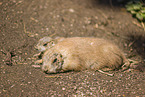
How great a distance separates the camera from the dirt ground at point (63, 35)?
7.45ft

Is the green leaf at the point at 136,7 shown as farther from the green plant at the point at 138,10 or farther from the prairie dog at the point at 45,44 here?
the prairie dog at the point at 45,44

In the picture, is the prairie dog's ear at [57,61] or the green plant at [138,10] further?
the green plant at [138,10]

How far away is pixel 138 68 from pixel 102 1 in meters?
2.43

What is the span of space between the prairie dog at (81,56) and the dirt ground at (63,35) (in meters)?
0.14

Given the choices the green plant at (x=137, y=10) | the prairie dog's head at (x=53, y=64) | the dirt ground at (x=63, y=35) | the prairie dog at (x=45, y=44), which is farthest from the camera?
the green plant at (x=137, y=10)

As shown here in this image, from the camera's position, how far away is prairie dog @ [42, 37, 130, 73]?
258 cm

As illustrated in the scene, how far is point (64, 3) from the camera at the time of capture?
429 centimetres

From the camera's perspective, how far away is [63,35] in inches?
139

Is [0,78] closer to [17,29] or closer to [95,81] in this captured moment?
[17,29]

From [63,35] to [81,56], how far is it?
1051mm


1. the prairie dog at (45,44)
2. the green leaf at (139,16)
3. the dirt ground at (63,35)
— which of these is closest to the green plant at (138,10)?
the green leaf at (139,16)

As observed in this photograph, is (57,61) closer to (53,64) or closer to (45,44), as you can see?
(53,64)

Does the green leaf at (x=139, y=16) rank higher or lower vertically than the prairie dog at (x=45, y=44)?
higher

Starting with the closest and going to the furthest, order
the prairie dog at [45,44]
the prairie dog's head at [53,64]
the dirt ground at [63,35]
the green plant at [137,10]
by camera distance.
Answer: the dirt ground at [63,35], the prairie dog's head at [53,64], the prairie dog at [45,44], the green plant at [137,10]
